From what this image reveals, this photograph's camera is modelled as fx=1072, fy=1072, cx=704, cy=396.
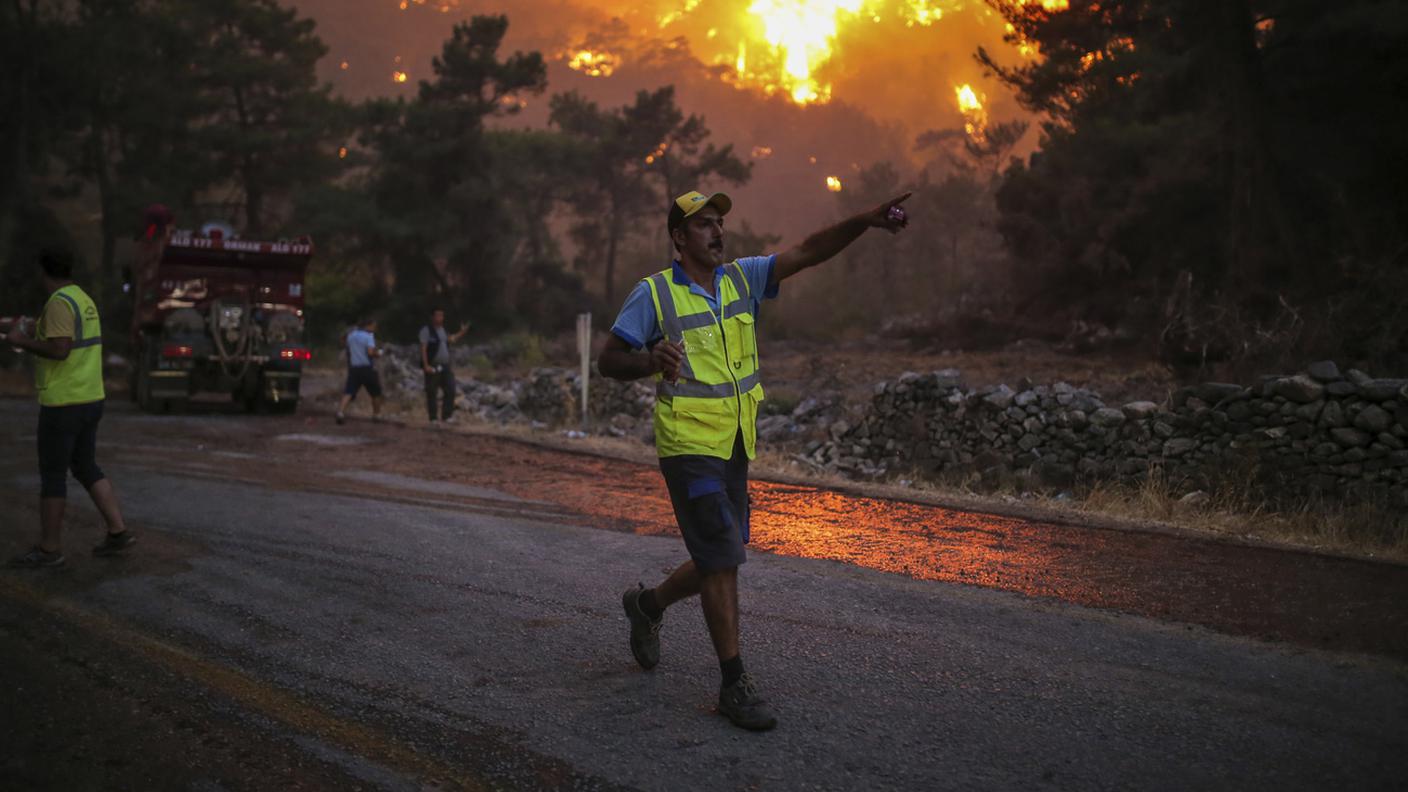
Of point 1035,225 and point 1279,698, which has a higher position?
point 1035,225

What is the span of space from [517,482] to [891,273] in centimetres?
5415

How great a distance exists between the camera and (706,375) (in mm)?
4117

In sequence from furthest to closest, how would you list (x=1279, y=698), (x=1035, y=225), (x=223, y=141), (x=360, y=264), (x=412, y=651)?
(x=360, y=264) < (x=223, y=141) < (x=1035, y=225) < (x=412, y=651) < (x=1279, y=698)

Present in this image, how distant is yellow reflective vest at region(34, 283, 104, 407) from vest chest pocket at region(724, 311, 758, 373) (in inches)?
171

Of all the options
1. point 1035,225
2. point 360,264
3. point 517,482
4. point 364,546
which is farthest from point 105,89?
point 364,546

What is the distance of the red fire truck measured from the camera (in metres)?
19.2

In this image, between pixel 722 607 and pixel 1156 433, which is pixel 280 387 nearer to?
pixel 1156 433

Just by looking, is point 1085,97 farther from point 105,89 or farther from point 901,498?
point 105,89

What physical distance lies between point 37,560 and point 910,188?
25.7 metres

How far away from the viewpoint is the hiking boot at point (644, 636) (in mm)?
4648

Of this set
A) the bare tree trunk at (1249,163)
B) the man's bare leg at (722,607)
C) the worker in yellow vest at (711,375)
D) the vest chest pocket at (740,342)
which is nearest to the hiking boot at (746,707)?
the worker in yellow vest at (711,375)

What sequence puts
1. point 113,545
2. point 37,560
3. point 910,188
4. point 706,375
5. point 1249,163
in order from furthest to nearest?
point 910,188
point 1249,163
point 113,545
point 37,560
point 706,375

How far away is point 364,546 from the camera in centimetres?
736

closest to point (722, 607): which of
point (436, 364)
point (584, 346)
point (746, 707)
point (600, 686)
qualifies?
point (746, 707)
